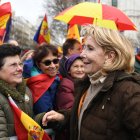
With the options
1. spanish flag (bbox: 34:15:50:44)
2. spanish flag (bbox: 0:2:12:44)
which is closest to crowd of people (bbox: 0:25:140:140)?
spanish flag (bbox: 0:2:12:44)

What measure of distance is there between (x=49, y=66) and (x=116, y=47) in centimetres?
138

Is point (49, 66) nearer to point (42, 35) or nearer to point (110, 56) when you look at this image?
point (110, 56)

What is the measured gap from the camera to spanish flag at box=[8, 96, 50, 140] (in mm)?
3344

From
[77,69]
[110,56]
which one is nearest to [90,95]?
[110,56]

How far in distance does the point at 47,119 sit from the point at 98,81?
677 mm

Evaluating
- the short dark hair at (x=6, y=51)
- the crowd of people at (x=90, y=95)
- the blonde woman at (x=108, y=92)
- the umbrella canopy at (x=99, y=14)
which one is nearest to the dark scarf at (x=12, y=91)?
the crowd of people at (x=90, y=95)

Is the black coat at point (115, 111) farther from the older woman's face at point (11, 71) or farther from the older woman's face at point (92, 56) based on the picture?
the older woman's face at point (11, 71)

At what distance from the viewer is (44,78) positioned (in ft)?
13.4

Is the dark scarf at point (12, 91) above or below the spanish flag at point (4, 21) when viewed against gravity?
below

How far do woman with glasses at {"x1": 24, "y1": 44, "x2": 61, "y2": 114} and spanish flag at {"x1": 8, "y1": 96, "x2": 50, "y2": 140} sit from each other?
0.52 meters

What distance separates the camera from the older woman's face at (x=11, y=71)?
3.60m

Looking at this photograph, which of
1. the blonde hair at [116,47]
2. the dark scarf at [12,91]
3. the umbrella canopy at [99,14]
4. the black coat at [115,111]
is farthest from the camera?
the umbrella canopy at [99,14]

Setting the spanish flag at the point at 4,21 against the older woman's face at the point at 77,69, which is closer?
the older woman's face at the point at 77,69

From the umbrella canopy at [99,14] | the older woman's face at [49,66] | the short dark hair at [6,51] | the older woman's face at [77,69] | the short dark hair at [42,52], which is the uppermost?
the umbrella canopy at [99,14]
